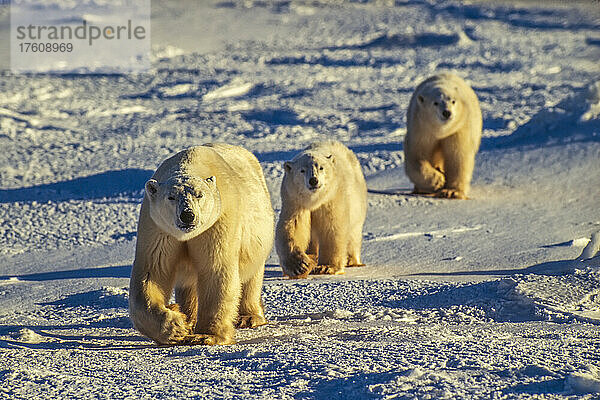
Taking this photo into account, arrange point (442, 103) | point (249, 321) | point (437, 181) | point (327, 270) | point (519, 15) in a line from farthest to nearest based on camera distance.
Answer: point (519, 15) → point (437, 181) → point (442, 103) → point (327, 270) → point (249, 321)

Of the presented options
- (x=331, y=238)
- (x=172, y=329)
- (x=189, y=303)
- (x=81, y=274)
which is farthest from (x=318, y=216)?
(x=172, y=329)

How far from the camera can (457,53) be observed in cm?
1911

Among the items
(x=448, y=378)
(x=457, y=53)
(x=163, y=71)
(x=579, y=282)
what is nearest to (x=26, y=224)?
(x=579, y=282)

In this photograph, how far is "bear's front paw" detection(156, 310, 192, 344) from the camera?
13.5ft

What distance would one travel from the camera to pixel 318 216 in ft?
21.6

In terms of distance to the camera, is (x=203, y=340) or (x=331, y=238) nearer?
(x=203, y=340)

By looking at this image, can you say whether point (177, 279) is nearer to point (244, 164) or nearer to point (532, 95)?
point (244, 164)

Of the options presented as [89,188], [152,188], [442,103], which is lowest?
[89,188]

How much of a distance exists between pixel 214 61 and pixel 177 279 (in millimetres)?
14290

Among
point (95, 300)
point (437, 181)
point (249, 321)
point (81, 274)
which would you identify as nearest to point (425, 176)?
point (437, 181)

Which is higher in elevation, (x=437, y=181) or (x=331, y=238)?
(x=437, y=181)

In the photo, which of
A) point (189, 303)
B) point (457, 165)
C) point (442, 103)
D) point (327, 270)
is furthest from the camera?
point (457, 165)

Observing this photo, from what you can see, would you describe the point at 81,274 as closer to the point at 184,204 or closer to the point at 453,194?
the point at 184,204

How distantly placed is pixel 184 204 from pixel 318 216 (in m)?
2.76
